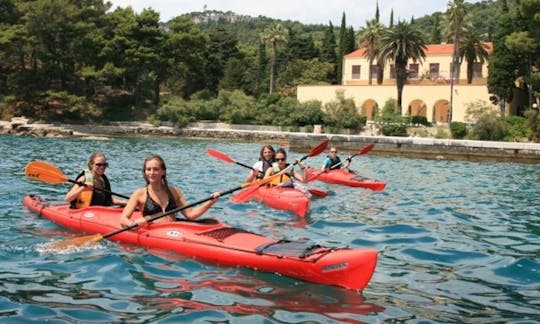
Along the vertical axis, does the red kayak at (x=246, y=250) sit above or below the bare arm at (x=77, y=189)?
below

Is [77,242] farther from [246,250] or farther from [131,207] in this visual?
[246,250]

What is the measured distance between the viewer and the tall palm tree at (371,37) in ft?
188

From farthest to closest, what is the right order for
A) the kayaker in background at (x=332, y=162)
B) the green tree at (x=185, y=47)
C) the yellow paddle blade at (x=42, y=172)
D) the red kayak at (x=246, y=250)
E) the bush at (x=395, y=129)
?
the green tree at (x=185, y=47)
the bush at (x=395, y=129)
the kayaker in background at (x=332, y=162)
the yellow paddle blade at (x=42, y=172)
the red kayak at (x=246, y=250)

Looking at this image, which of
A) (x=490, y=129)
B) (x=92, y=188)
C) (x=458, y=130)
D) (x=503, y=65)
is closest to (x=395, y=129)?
(x=458, y=130)

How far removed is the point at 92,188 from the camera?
32.1 feet

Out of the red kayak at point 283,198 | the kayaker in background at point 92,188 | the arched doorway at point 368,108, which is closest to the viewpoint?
the kayaker in background at point 92,188

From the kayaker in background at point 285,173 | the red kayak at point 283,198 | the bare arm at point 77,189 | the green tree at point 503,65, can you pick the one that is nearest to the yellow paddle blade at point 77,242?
the bare arm at point 77,189

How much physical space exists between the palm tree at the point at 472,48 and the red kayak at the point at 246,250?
49.4m

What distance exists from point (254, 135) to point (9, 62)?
26143mm

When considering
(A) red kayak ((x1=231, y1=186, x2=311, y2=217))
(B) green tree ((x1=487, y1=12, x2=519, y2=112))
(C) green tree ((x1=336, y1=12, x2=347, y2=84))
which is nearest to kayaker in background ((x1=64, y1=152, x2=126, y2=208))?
(A) red kayak ((x1=231, y1=186, x2=311, y2=217))

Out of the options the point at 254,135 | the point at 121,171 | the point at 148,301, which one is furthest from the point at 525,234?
the point at 254,135

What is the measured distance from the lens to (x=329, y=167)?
1788 centimetres

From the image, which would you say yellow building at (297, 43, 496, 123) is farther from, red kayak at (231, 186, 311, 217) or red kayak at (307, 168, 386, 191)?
red kayak at (231, 186, 311, 217)

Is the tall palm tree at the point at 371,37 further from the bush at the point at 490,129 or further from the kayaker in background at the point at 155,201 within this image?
the kayaker in background at the point at 155,201
